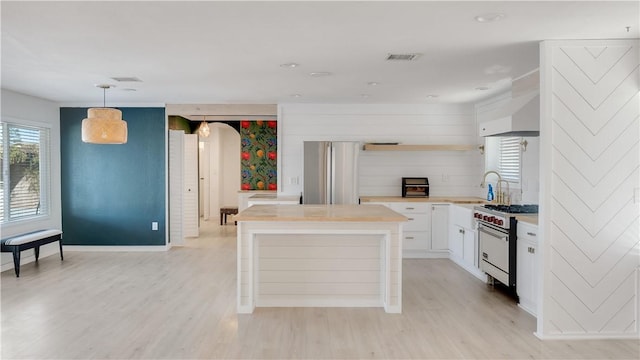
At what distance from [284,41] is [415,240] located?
3.82 metres

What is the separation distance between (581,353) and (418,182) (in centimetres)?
369

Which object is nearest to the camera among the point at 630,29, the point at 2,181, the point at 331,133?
the point at 630,29

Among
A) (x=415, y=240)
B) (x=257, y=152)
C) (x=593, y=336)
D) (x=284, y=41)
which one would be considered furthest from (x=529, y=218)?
(x=257, y=152)

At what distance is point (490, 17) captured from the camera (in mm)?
2736

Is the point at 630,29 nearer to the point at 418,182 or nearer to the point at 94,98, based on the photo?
the point at 418,182

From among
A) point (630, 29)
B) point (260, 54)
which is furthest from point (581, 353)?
point (260, 54)

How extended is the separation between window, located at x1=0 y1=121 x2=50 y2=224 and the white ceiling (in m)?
0.79

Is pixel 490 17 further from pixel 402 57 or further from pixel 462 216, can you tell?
pixel 462 216

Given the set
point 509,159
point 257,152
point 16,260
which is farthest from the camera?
point 257,152

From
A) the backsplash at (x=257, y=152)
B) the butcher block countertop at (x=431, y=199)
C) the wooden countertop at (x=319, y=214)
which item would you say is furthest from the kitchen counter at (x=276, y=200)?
the backsplash at (x=257, y=152)

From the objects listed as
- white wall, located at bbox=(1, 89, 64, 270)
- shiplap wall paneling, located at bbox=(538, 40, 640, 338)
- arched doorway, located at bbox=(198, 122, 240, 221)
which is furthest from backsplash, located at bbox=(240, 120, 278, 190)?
shiplap wall paneling, located at bbox=(538, 40, 640, 338)

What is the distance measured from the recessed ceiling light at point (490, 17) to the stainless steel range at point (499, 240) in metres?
2.03

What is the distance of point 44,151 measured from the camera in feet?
20.9

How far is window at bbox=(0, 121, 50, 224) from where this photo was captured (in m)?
5.55
